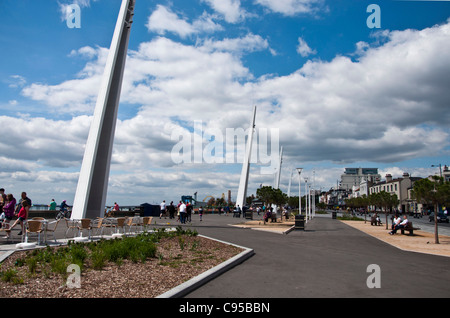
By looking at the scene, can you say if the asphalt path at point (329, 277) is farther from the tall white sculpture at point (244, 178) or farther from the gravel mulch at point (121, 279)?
the tall white sculpture at point (244, 178)

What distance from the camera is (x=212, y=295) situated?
239 inches

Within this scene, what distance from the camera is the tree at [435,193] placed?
16469 millimetres

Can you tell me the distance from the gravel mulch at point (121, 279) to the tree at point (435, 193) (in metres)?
12.1

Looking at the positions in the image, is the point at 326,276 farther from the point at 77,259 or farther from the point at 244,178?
the point at 244,178

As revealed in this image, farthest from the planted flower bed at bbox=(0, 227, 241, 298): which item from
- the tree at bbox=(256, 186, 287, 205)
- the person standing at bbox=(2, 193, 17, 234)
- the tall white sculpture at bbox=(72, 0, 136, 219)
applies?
the tree at bbox=(256, 186, 287, 205)

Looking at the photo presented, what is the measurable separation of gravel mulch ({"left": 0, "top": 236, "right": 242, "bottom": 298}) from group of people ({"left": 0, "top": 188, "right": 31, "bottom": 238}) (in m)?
2.89

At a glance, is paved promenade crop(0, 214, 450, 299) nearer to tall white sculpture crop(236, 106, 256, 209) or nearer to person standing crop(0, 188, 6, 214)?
person standing crop(0, 188, 6, 214)

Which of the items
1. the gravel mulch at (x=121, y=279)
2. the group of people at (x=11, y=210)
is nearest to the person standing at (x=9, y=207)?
the group of people at (x=11, y=210)

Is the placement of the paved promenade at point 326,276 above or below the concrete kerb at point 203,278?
below

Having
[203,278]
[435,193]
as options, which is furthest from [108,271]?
[435,193]

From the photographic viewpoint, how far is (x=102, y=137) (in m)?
20.8

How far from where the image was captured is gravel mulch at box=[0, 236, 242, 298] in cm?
579

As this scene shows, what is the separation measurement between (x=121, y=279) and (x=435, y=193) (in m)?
15.7
